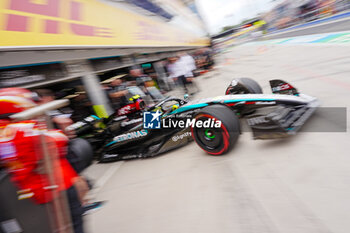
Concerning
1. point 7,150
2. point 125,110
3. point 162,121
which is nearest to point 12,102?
point 7,150

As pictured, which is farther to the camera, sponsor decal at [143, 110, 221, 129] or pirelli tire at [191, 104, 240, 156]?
sponsor decal at [143, 110, 221, 129]

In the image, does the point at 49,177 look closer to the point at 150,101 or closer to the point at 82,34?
the point at 150,101

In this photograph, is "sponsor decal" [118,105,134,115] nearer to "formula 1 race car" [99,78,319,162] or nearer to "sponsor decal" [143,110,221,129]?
"formula 1 race car" [99,78,319,162]

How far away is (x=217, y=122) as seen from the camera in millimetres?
2482

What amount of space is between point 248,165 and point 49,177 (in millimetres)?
1988

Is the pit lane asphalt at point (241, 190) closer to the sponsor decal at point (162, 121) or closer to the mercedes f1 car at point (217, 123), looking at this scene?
the mercedes f1 car at point (217, 123)

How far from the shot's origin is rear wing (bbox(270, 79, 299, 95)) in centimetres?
305

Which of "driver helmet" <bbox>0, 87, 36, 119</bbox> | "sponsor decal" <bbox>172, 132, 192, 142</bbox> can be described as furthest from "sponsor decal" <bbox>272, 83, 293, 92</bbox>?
"driver helmet" <bbox>0, 87, 36, 119</bbox>

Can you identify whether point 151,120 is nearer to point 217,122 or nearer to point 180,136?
point 180,136

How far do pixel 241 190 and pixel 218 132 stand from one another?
77 cm

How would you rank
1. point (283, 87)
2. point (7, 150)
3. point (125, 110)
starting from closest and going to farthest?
point (7, 150) < point (283, 87) < point (125, 110)

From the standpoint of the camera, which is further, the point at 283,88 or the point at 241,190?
the point at 283,88

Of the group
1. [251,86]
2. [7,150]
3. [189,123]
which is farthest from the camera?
[251,86]

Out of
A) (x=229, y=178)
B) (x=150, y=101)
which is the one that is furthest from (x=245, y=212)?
(x=150, y=101)
